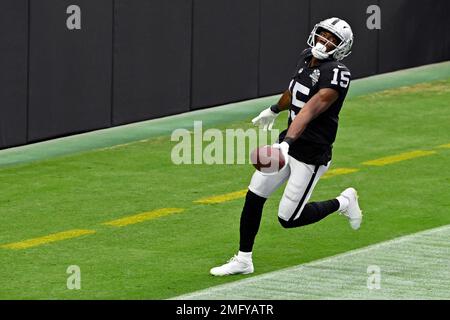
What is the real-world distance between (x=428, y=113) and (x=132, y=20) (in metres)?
4.55

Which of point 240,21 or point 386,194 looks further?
point 240,21

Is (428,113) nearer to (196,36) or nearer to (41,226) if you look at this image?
(196,36)

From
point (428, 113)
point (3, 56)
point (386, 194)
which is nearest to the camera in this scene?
point (386, 194)

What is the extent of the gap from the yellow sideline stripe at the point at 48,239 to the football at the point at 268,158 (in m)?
2.70

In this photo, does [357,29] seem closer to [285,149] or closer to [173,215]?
[173,215]

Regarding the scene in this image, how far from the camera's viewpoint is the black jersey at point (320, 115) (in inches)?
453

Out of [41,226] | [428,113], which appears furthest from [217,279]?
[428,113]

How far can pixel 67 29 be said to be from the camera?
17688 mm

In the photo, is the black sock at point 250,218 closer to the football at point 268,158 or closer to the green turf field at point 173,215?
the green turf field at point 173,215

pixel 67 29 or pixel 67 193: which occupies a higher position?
pixel 67 29

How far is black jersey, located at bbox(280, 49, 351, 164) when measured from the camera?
1150 centimetres

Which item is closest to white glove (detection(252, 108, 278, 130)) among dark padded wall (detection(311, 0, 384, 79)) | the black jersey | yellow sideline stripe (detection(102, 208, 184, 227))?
the black jersey

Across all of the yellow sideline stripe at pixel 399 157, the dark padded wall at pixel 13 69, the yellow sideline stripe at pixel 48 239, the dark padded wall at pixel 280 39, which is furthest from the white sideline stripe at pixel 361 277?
the dark padded wall at pixel 280 39

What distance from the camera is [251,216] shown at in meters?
11.6
